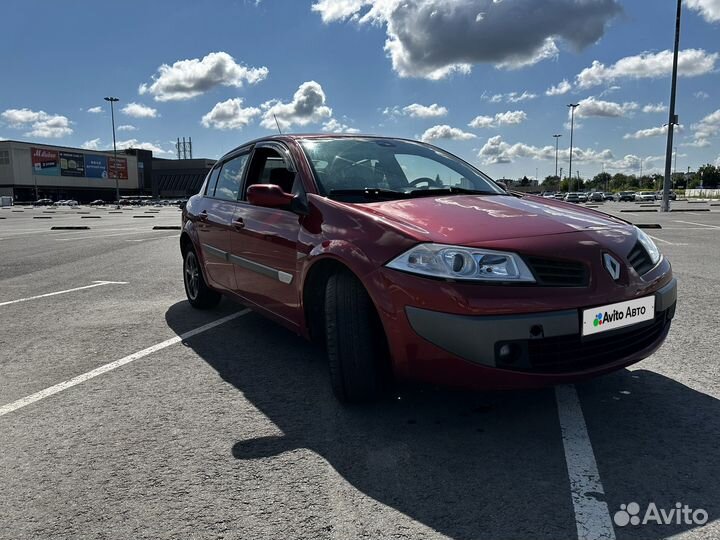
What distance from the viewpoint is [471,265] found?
7.93 ft

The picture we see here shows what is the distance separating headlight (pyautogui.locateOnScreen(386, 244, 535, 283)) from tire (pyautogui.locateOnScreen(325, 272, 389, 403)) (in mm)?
390

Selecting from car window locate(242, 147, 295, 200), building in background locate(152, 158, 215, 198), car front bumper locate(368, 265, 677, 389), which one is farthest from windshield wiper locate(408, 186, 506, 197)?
building in background locate(152, 158, 215, 198)

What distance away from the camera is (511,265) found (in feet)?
7.94

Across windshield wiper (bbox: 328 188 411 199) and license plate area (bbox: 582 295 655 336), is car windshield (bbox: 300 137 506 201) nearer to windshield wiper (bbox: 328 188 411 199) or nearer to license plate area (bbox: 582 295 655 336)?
windshield wiper (bbox: 328 188 411 199)

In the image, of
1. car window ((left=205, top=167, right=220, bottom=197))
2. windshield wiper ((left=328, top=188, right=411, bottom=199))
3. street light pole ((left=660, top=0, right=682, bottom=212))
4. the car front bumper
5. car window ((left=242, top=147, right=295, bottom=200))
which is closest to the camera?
the car front bumper

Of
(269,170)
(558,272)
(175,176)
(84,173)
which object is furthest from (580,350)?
(175,176)

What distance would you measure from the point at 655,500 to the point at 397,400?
1.34 meters

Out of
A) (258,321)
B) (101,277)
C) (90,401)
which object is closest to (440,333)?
(90,401)

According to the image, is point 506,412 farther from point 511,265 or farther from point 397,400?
point 511,265

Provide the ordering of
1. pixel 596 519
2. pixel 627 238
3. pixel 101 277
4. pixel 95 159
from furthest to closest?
pixel 95 159 → pixel 101 277 → pixel 627 238 → pixel 596 519

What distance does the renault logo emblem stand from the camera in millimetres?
2568

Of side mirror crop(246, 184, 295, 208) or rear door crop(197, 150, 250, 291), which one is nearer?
side mirror crop(246, 184, 295, 208)

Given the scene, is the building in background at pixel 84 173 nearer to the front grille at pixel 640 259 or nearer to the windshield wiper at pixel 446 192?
the windshield wiper at pixel 446 192

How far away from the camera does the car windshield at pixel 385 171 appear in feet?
11.0
